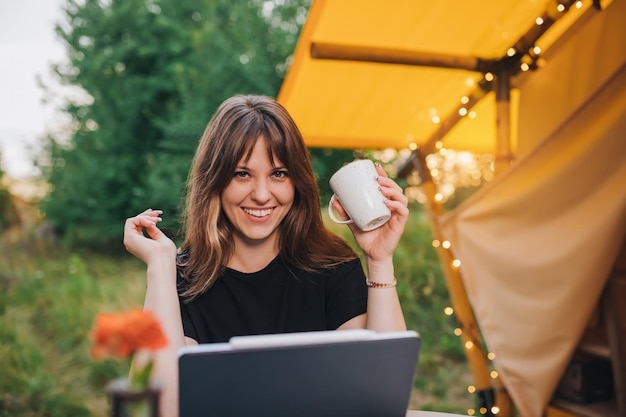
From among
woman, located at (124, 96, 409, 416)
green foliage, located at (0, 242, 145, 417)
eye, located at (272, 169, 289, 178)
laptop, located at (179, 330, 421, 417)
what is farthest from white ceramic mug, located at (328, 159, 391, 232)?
green foliage, located at (0, 242, 145, 417)

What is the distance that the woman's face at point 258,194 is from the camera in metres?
1.55

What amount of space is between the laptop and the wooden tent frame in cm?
166

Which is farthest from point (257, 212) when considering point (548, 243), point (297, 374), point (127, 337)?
point (548, 243)

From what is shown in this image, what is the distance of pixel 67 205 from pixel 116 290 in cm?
272

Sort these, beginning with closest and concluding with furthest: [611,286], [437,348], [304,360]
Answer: [304,360] < [611,286] < [437,348]

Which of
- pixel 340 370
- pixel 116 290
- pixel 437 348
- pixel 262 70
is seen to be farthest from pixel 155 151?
pixel 340 370

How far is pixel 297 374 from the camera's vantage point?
853 millimetres

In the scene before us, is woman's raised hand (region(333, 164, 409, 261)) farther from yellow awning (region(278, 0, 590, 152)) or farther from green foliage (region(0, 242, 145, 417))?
green foliage (region(0, 242, 145, 417))

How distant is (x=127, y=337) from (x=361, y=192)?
0.93 m

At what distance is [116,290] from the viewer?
5895 millimetres

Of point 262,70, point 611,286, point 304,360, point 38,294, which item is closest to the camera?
point 304,360

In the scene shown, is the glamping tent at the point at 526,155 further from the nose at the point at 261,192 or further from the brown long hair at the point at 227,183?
the nose at the point at 261,192

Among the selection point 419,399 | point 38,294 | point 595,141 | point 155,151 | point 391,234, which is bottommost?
point 419,399

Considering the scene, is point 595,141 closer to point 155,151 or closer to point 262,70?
point 262,70
